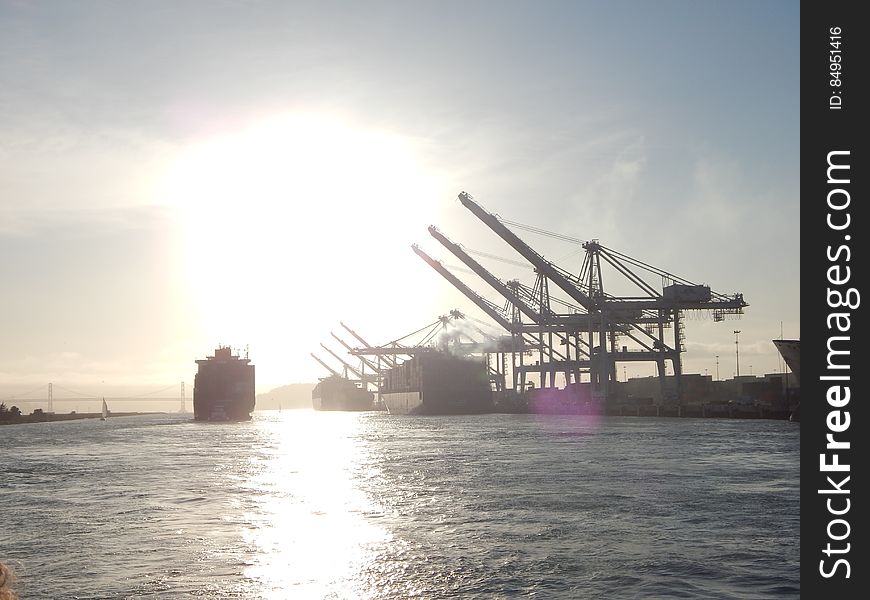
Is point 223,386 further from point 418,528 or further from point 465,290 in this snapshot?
point 418,528

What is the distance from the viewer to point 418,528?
2238 cm

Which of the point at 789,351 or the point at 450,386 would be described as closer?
the point at 789,351

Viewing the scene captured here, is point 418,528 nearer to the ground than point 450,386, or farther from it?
farther from it

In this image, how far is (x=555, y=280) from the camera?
110 meters

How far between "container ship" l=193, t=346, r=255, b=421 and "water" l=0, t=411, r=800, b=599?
3404 inches

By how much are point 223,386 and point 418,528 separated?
11496 cm

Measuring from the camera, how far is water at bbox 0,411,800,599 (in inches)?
626

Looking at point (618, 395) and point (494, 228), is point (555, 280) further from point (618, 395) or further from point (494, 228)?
point (618, 395)

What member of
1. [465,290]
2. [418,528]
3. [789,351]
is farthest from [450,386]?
[418,528]

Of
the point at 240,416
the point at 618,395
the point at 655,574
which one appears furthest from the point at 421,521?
the point at 240,416

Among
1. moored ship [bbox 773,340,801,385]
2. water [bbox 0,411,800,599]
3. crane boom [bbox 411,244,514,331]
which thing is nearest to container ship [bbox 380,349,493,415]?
crane boom [bbox 411,244,514,331]

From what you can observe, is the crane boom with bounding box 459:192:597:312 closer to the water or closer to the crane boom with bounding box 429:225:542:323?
the crane boom with bounding box 429:225:542:323

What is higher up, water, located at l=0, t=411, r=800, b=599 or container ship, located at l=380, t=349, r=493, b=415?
water, located at l=0, t=411, r=800, b=599
